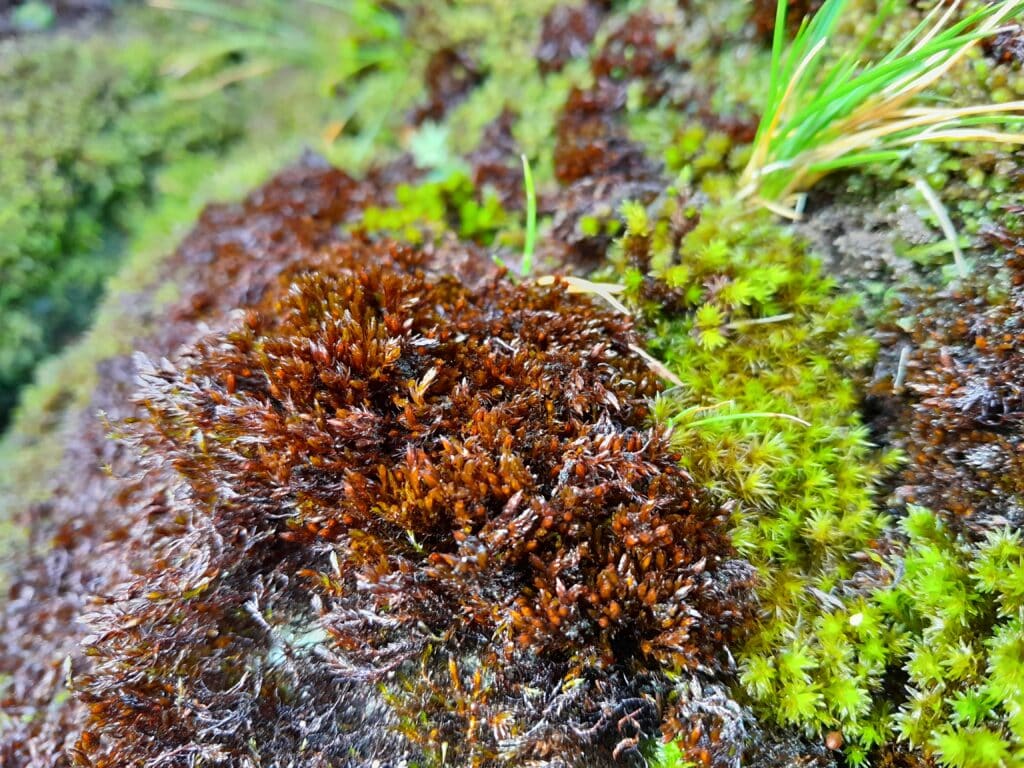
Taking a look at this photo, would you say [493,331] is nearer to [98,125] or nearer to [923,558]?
[923,558]

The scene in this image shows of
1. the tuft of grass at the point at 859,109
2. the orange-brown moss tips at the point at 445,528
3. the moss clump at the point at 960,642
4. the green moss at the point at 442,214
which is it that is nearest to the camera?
the moss clump at the point at 960,642

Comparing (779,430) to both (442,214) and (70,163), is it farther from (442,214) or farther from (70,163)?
(70,163)

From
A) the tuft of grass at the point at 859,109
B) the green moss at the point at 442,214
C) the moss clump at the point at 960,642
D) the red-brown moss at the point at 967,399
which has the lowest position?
the moss clump at the point at 960,642

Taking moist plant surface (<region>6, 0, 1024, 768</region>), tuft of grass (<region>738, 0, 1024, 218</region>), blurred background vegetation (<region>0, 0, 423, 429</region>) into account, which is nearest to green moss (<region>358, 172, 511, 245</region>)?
moist plant surface (<region>6, 0, 1024, 768</region>)

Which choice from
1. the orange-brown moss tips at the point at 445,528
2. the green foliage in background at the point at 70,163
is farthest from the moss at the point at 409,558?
the green foliage in background at the point at 70,163

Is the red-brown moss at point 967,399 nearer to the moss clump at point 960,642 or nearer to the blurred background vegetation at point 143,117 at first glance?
the moss clump at point 960,642

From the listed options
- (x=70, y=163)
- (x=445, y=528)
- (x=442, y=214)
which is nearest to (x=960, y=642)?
(x=445, y=528)
